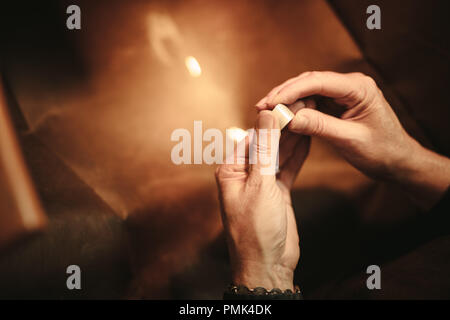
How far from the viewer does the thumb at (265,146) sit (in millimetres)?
458

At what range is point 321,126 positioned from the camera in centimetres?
51

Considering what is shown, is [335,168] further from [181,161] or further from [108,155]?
[108,155]

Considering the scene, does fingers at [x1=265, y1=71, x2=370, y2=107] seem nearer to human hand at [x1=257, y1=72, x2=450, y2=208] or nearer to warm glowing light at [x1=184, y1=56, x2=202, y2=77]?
human hand at [x1=257, y1=72, x2=450, y2=208]

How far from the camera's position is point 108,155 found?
0.68m

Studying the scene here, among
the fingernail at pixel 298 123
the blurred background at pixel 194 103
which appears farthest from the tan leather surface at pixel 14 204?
the fingernail at pixel 298 123

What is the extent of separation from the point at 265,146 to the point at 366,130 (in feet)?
0.73

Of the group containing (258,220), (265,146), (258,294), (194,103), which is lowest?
(258,294)

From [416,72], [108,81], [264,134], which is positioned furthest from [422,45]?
[108,81]

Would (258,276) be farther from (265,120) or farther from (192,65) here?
(192,65)

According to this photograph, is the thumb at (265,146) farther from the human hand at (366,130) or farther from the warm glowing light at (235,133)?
the warm glowing light at (235,133)

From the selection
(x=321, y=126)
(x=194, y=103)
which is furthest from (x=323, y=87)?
(x=194, y=103)

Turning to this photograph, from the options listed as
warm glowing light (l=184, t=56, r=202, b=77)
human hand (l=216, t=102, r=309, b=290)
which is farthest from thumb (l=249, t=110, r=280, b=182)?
warm glowing light (l=184, t=56, r=202, b=77)

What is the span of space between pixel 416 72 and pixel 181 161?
24.2 inches

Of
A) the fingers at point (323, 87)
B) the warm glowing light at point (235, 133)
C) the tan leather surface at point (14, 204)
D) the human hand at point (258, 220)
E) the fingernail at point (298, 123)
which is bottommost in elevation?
the human hand at point (258, 220)
